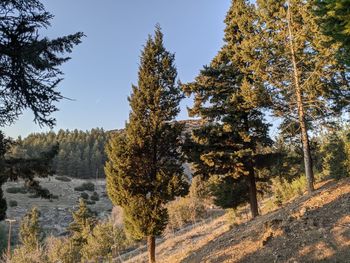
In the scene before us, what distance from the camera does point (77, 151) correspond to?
108 metres

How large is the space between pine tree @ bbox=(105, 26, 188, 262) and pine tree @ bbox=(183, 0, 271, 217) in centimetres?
142

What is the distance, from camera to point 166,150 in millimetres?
17328

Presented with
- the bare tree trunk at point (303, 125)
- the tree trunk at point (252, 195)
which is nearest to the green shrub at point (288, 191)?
the tree trunk at point (252, 195)

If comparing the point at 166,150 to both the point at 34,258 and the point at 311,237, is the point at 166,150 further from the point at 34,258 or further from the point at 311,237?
the point at 34,258

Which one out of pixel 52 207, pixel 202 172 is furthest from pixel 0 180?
pixel 52 207

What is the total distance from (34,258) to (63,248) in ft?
14.4

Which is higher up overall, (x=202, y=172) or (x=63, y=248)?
(x=202, y=172)

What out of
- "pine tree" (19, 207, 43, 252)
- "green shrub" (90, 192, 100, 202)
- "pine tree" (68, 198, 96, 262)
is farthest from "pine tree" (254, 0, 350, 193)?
"green shrub" (90, 192, 100, 202)

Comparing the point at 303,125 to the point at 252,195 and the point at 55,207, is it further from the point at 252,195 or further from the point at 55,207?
the point at 55,207

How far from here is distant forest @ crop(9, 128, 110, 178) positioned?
95.4 meters

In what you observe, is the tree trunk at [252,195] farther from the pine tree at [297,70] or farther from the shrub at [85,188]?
the shrub at [85,188]

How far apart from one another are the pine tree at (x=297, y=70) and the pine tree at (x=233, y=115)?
80 centimetres

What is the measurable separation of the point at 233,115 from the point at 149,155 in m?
5.02

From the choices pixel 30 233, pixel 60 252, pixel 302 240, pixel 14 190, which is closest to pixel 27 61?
pixel 302 240
